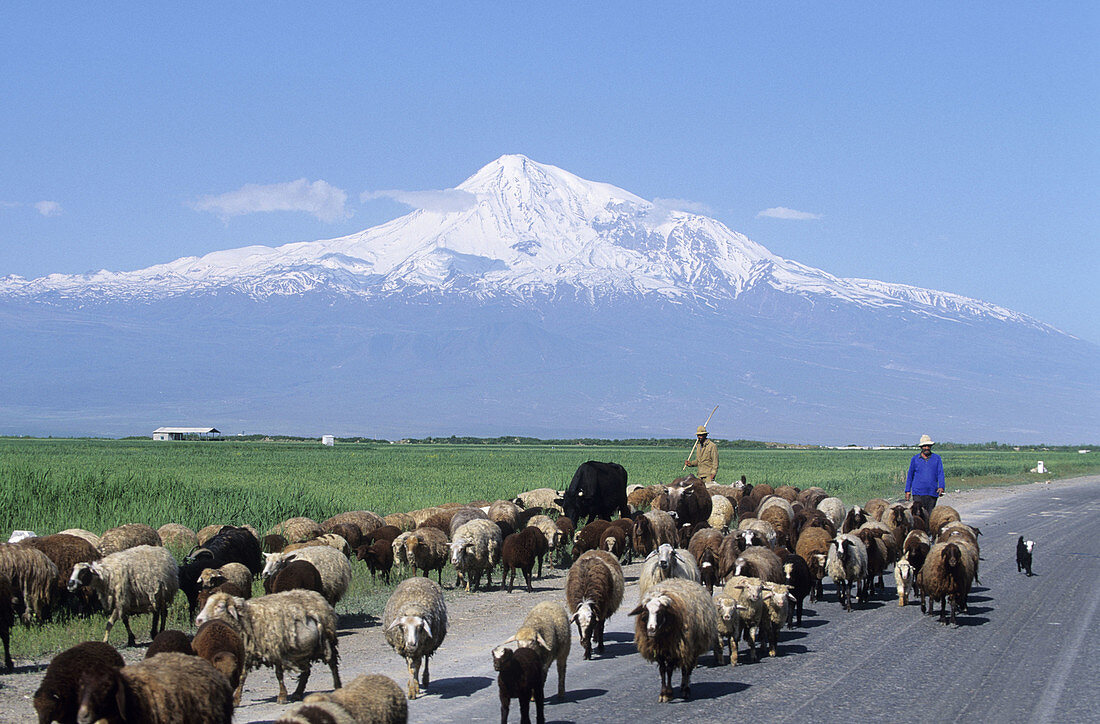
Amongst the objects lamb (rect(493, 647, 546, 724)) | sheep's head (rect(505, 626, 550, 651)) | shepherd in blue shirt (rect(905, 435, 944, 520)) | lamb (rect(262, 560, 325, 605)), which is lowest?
lamb (rect(493, 647, 546, 724))

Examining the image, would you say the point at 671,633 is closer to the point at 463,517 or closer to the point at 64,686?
the point at 64,686

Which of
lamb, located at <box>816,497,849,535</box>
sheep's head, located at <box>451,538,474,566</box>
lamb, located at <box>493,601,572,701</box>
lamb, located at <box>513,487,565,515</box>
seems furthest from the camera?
lamb, located at <box>513,487,565,515</box>

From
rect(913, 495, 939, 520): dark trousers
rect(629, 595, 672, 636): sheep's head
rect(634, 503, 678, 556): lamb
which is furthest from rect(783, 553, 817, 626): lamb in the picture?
rect(913, 495, 939, 520): dark trousers

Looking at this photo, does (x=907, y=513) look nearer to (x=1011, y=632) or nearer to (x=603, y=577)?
(x=1011, y=632)

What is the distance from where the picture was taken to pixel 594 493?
76.3ft

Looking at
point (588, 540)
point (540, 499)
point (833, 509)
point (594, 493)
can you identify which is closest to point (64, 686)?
point (588, 540)

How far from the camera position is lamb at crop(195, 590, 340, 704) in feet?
33.8

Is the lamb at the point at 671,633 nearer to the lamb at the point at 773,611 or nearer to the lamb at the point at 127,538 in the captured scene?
the lamb at the point at 773,611

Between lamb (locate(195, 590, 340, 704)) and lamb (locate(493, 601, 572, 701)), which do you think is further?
lamb (locate(195, 590, 340, 704))

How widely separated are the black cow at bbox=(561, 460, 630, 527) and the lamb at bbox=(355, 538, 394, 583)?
6.20 metres

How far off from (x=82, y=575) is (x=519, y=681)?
5.72 meters

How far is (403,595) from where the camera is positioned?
11.1 m

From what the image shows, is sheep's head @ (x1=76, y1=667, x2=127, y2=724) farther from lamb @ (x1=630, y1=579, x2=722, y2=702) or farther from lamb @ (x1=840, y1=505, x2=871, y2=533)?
lamb @ (x1=840, y1=505, x2=871, y2=533)

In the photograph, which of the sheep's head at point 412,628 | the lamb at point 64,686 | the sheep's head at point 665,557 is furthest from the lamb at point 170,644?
the sheep's head at point 665,557
